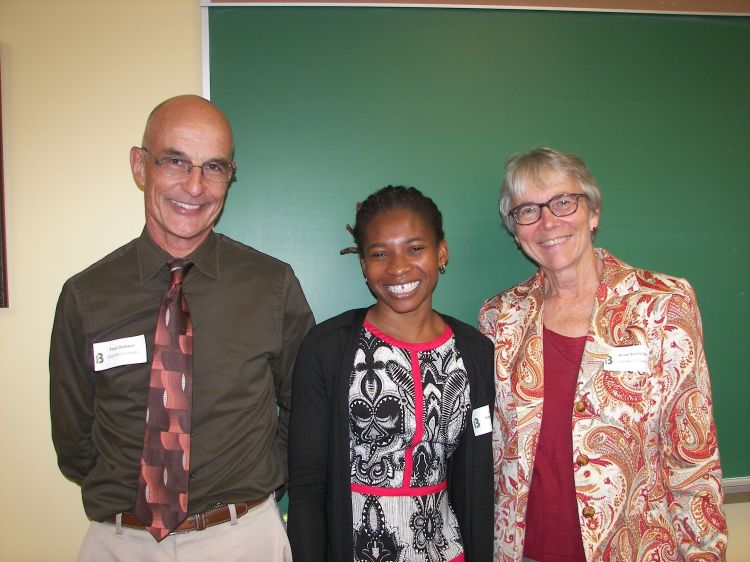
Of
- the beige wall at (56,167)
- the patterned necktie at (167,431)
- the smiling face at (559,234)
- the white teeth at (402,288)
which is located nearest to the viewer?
the patterned necktie at (167,431)

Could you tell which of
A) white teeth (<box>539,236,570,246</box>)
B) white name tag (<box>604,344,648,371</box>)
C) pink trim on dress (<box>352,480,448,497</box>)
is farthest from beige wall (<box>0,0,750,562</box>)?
white name tag (<box>604,344,648,371</box>)

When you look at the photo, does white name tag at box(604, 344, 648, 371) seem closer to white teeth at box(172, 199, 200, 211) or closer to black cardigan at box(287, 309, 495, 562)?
→ black cardigan at box(287, 309, 495, 562)

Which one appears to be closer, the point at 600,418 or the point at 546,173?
the point at 600,418

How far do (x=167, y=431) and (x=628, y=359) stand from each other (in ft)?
5.07

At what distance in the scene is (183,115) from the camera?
66.0 inches

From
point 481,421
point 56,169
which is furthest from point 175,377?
point 56,169

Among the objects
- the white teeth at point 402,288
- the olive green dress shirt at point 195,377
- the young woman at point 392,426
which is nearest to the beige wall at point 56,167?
the olive green dress shirt at point 195,377

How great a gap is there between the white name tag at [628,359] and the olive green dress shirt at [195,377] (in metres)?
1.17

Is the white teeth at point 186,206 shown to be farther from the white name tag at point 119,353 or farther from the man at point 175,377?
the white name tag at point 119,353

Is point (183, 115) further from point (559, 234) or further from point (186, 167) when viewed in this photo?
point (559, 234)

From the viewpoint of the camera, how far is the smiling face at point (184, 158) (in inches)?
65.3

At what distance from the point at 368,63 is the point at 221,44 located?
64 cm

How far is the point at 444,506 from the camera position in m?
1.67

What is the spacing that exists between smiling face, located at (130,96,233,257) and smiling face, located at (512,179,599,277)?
114cm
